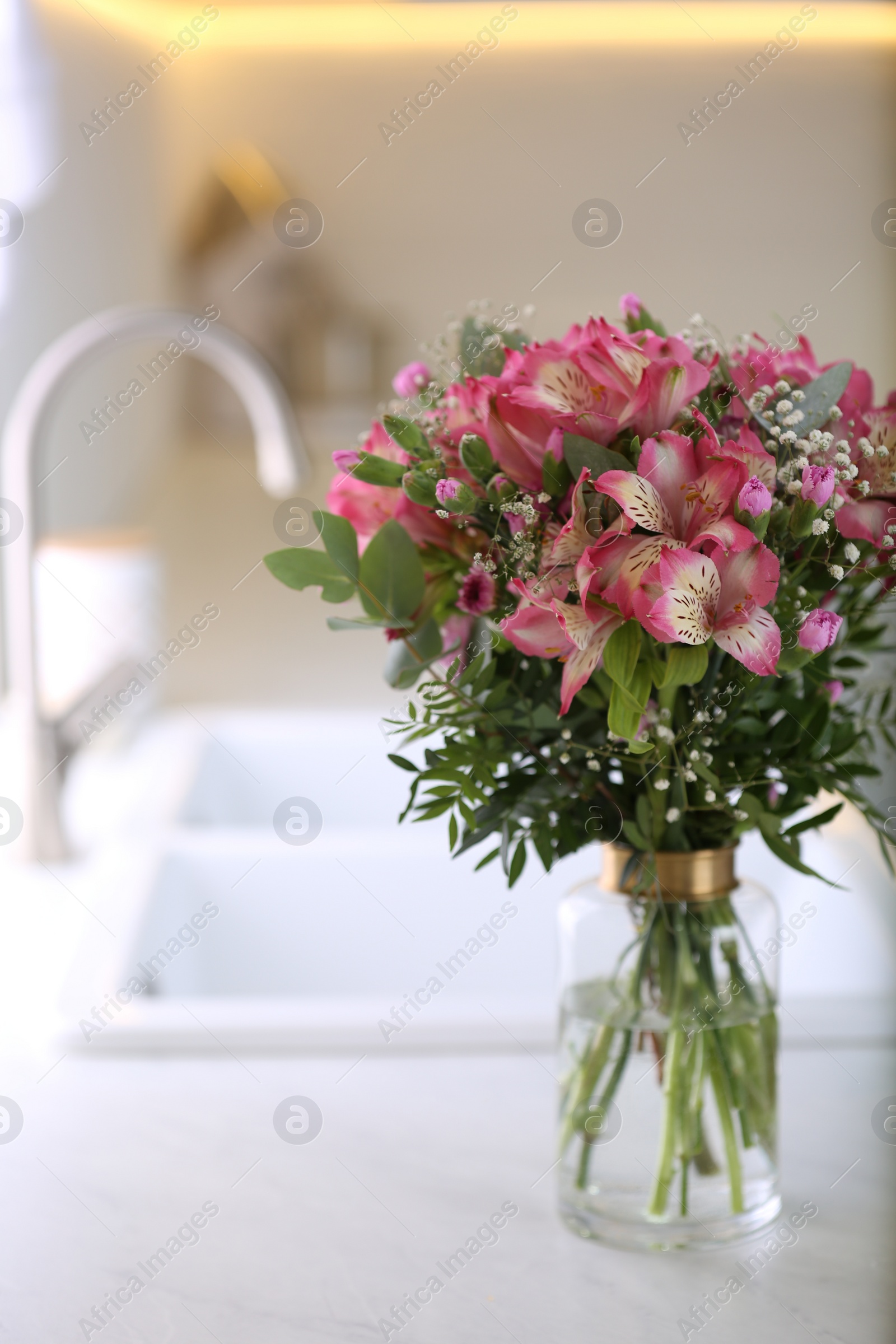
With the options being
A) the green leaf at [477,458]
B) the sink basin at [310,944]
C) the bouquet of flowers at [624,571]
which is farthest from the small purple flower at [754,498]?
the sink basin at [310,944]

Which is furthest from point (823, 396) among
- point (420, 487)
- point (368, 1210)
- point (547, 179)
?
point (547, 179)

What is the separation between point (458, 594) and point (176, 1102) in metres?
0.39

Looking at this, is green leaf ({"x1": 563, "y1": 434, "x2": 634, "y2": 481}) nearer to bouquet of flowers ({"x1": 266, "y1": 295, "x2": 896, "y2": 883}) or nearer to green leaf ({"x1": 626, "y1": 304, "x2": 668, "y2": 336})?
bouquet of flowers ({"x1": 266, "y1": 295, "x2": 896, "y2": 883})

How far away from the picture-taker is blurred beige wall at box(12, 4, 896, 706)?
5.94 ft

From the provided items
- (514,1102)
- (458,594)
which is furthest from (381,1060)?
(458,594)

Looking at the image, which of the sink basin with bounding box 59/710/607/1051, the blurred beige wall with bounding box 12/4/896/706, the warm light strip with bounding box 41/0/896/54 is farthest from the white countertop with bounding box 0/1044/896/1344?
the warm light strip with bounding box 41/0/896/54

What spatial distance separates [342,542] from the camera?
1.65 ft

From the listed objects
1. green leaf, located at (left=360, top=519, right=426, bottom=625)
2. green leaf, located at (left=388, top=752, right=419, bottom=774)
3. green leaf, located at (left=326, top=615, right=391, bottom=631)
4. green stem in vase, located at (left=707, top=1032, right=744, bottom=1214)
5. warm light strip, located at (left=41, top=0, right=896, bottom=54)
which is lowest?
green stem in vase, located at (left=707, top=1032, right=744, bottom=1214)

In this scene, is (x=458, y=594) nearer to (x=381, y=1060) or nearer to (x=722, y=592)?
(x=722, y=592)

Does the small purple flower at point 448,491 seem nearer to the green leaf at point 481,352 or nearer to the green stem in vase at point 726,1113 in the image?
the green leaf at point 481,352

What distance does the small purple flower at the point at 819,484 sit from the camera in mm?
433

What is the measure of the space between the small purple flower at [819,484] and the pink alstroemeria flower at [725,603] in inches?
1.2

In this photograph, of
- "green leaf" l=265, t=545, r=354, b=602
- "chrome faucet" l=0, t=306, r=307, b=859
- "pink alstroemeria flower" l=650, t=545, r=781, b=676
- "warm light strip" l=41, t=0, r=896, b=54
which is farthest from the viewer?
"warm light strip" l=41, t=0, r=896, b=54

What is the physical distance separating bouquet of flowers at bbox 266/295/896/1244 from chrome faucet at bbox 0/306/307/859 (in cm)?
49
